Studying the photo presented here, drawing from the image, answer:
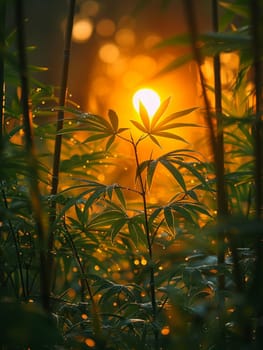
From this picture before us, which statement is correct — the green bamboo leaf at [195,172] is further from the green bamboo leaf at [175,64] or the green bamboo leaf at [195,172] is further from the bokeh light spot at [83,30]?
the bokeh light spot at [83,30]

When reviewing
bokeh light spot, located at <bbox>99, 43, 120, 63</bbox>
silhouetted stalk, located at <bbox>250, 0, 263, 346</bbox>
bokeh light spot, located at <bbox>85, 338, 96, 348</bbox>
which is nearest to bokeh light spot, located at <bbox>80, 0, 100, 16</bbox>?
bokeh light spot, located at <bbox>99, 43, 120, 63</bbox>

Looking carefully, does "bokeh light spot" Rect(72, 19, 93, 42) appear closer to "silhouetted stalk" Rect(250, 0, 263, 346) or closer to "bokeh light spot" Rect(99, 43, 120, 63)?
"bokeh light spot" Rect(99, 43, 120, 63)

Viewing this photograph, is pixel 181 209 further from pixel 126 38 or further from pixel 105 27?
pixel 105 27

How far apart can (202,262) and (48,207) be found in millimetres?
303

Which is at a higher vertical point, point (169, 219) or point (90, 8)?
point (90, 8)

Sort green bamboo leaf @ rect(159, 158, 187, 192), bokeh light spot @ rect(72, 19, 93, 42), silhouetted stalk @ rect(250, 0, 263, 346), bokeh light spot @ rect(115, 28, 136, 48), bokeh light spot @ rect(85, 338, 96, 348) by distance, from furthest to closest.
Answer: bokeh light spot @ rect(115, 28, 136, 48) → bokeh light spot @ rect(72, 19, 93, 42) → green bamboo leaf @ rect(159, 158, 187, 192) → bokeh light spot @ rect(85, 338, 96, 348) → silhouetted stalk @ rect(250, 0, 263, 346)

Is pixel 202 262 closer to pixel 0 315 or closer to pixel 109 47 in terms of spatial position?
pixel 0 315

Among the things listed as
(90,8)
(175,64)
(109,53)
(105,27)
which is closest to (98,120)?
(175,64)

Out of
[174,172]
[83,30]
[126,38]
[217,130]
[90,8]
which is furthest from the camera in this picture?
[90,8]

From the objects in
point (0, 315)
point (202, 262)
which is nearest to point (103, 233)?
point (202, 262)

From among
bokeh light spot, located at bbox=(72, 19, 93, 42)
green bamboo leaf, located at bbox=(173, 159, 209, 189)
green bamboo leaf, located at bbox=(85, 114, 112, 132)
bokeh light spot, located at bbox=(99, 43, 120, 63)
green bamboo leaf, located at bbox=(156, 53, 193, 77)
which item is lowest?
green bamboo leaf, located at bbox=(173, 159, 209, 189)

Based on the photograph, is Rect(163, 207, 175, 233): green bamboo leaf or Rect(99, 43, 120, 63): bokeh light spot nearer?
Rect(163, 207, 175, 233): green bamboo leaf

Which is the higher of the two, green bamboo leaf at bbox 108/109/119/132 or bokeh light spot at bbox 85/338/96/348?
green bamboo leaf at bbox 108/109/119/132

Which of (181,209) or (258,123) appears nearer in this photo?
(258,123)
